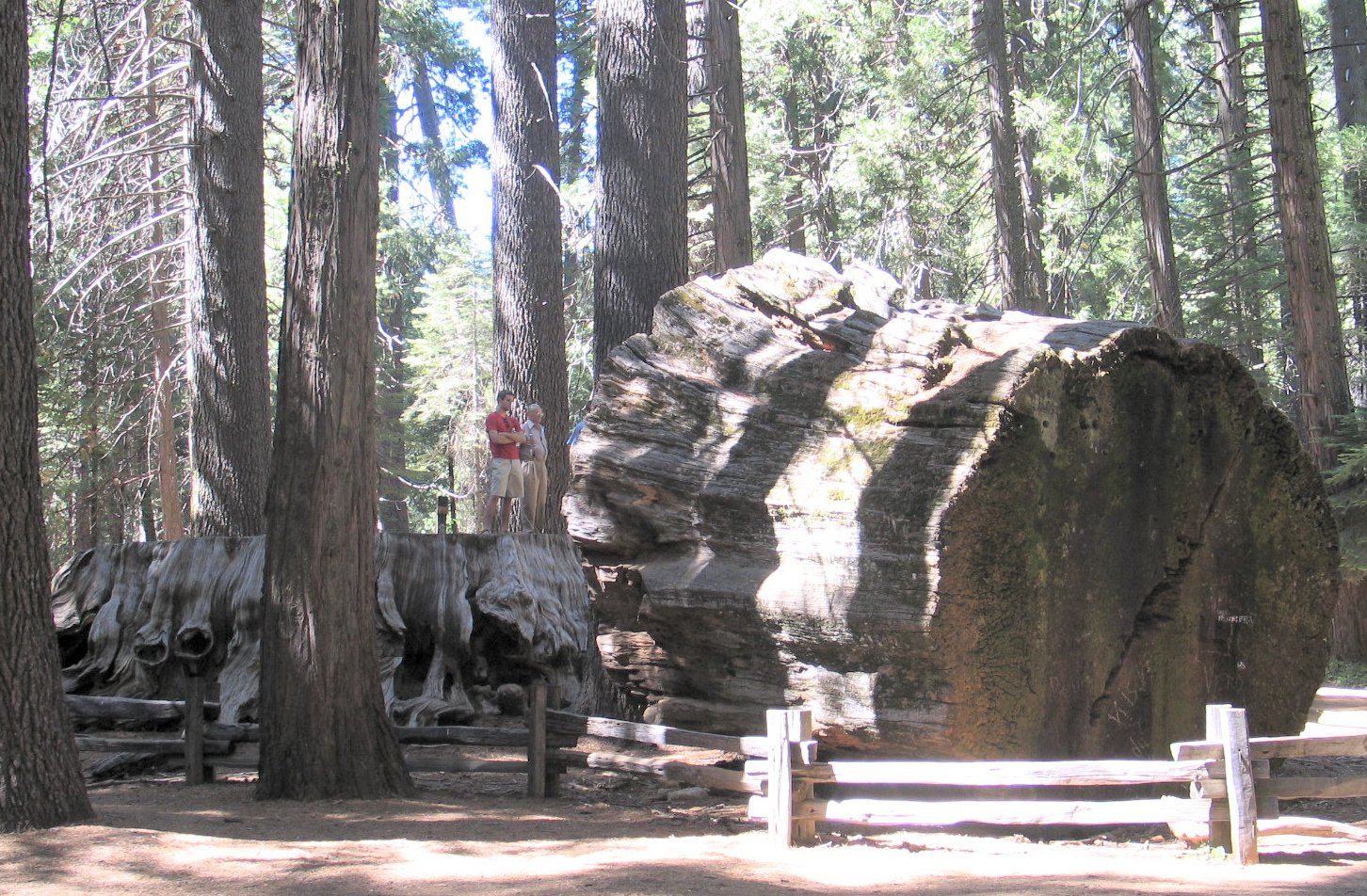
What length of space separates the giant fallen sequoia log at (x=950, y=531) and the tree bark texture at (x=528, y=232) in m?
7.46

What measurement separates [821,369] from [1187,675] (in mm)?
2721

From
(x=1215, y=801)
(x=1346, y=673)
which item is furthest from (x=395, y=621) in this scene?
(x=1346, y=673)

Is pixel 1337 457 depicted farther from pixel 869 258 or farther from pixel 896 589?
pixel 869 258

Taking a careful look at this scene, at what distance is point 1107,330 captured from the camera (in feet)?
22.1

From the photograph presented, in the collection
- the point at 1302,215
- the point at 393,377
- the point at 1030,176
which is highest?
the point at 1030,176

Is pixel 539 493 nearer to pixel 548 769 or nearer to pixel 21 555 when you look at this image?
pixel 548 769

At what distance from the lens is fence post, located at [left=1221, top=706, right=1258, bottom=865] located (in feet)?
19.2

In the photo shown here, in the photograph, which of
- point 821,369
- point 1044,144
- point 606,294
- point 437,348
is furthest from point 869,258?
point 821,369

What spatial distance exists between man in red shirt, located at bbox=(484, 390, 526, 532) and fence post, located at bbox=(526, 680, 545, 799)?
531 cm

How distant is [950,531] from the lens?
6.09 m

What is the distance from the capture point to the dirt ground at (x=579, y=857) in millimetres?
5332

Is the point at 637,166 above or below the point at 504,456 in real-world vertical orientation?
above

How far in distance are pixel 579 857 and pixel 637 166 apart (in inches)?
236

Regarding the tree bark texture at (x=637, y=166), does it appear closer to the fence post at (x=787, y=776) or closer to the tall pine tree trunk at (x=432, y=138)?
the fence post at (x=787, y=776)
